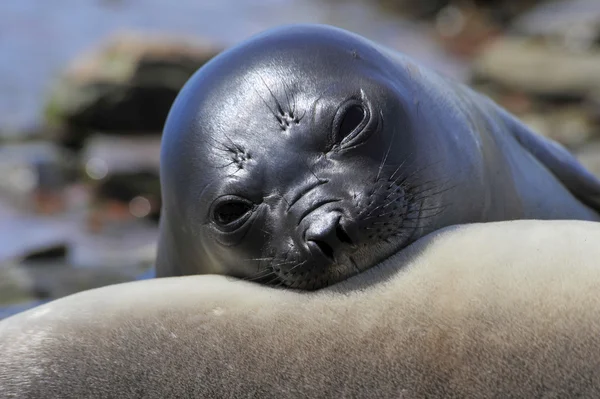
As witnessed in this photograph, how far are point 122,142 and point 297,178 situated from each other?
999cm

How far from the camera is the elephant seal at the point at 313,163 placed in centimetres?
313

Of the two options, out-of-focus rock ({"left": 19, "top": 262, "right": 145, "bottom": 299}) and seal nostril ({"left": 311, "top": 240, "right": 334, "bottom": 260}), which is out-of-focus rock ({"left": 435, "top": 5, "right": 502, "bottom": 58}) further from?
seal nostril ({"left": 311, "top": 240, "right": 334, "bottom": 260})

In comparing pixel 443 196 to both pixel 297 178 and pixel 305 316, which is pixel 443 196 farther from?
pixel 305 316

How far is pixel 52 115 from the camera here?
13.9 meters

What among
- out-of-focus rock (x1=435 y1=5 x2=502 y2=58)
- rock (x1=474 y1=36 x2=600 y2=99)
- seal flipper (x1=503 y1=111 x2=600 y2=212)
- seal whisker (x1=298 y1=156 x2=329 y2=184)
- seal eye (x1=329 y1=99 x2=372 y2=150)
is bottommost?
out-of-focus rock (x1=435 y1=5 x2=502 y2=58)

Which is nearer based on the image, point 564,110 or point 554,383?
point 554,383

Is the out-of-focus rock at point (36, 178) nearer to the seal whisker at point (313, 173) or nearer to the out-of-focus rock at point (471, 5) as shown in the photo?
the seal whisker at point (313, 173)

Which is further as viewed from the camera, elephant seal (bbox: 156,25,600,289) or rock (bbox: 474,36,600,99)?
rock (bbox: 474,36,600,99)

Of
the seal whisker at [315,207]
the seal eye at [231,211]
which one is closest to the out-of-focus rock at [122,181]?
the seal eye at [231,211]

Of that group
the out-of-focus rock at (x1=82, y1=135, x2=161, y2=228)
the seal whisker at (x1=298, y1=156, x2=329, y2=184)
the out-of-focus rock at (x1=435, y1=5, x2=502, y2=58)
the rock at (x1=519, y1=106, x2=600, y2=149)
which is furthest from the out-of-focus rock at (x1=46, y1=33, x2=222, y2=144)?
the seal whisker at (x1=298, y1=156, x2=329, y2=184)

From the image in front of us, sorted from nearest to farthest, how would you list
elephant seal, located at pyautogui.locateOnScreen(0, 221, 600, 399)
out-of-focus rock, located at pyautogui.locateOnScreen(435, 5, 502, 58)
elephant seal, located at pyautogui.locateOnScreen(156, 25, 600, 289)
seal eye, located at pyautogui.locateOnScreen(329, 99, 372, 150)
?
elephant seal, located at pyautogui.locateOnScreen(0, 221, 600, 399)
elephant seal, located at pyautogui.locateOnScreen(156, 25, 600, 289)
seal eye, located at pyautogui.locateOnScreen(329, 99, 372, 150)
out-of-focus rock, located at pyautogui.locateOnScreen(435, 5, 502, 58)

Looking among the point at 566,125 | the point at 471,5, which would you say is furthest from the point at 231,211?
the point at 471,5

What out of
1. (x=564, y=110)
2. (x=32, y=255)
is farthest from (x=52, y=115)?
(x=32, y=255)

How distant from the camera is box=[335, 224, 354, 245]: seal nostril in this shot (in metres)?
3.04
